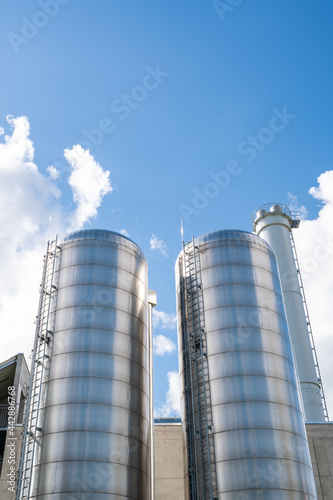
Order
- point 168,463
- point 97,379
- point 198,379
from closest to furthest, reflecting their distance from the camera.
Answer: point 97,379, point 198,379, point 168,463

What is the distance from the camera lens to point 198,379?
2166cm

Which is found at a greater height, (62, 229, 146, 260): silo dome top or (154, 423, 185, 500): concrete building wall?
(62, 229, 146, 260): silo dome top

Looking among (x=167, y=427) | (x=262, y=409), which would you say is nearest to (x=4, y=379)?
(x=167, y=427)

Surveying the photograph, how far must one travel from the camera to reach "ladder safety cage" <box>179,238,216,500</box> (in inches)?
774

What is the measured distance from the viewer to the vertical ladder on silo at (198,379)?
19.6m

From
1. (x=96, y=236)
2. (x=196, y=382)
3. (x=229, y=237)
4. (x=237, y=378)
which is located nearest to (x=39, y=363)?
(x=96, y=236)

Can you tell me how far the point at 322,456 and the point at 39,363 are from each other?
16.1 metres

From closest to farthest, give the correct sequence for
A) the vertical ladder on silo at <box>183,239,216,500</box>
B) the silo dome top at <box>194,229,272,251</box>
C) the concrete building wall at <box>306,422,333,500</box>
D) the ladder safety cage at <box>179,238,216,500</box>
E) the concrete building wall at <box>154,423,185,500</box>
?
the vertical ladder on silo at <box>183,239,216,500</box> < the ladder safety cage at <box>179,238,216,500</box> < the silo dome top at <box>194,229,272,251</box> < the concrete building wall at <box>306,422,333,500</box> < the concrete building wall at <box>154,423,185,500</box>

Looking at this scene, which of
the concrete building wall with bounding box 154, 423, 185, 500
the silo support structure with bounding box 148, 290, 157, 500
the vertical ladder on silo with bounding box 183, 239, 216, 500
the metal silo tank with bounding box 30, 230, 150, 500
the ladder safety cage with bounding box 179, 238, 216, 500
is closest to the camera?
the metal silo tank with bounding box 30, 230, 150, 500

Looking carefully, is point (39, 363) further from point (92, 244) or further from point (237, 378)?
point (237, 378)

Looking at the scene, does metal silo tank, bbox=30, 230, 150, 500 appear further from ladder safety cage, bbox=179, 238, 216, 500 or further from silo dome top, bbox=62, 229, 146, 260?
ladder safety cage, bbox=179, 238, 216, 500

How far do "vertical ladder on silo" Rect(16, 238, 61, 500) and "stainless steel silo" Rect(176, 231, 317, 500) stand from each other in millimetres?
6256

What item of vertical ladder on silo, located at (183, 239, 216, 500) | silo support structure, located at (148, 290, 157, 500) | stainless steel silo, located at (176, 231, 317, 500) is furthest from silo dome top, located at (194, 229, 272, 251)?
silo support structure, located at (148, 290, 157, 500)

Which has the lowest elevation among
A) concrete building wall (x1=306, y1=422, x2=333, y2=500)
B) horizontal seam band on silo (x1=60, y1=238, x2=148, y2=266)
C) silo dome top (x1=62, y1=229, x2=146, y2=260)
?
concrete building wall (x1=306, y1=422, x2=333, y2=500)
